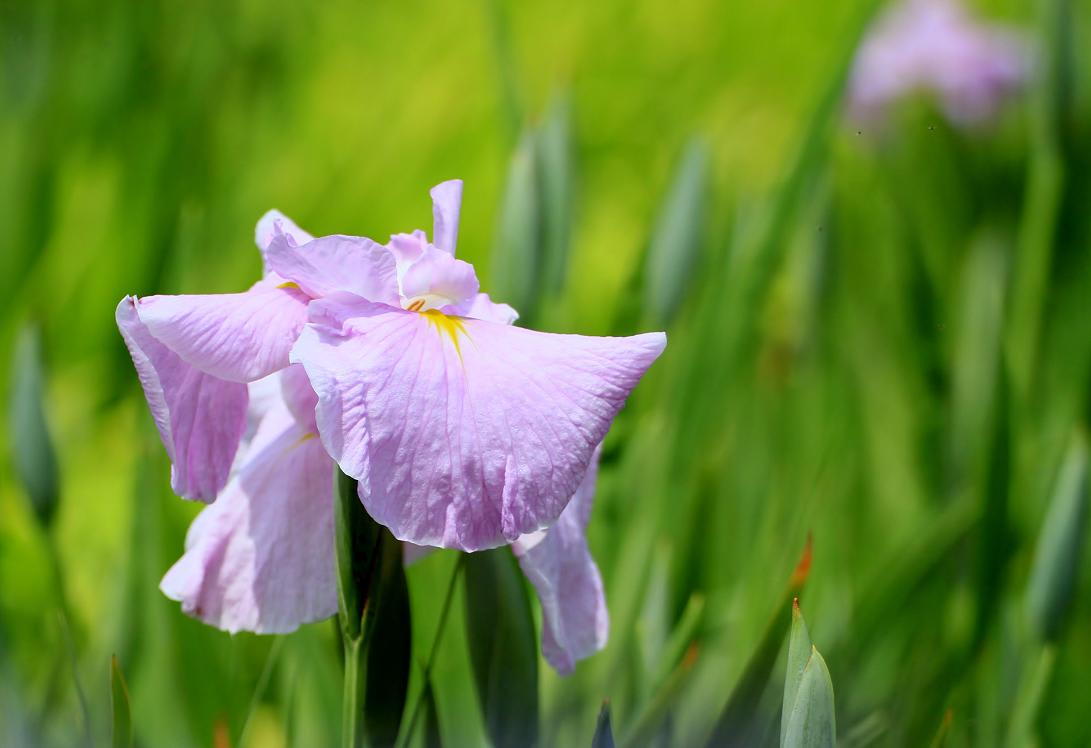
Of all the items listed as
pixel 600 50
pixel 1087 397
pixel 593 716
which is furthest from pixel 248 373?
pixel 600 50

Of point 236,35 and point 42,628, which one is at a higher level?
point 236,35

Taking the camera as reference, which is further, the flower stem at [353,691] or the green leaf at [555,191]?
the green leaf at [555,191]

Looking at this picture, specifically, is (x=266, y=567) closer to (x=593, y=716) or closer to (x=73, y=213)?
(x=593, y=716)

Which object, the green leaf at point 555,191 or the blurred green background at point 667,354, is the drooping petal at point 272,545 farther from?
the green leaf at point 555,191

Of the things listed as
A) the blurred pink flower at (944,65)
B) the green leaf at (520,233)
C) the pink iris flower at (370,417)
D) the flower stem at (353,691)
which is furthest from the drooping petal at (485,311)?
the blurred pink flower at (944,65)

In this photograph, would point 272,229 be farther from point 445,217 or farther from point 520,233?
point 520,233

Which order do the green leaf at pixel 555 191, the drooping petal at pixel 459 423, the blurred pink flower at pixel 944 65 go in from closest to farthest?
the drooping petal at pixel 459 423, the green leaf at pixel 555 191, the blurred pink flower at pixel 944 65

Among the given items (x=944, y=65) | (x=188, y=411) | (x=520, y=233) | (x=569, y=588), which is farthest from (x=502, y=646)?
(x=944, y=65)

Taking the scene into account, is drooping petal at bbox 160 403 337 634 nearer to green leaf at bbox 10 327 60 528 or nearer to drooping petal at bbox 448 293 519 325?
drooping petal at bbox 448 293 519 325
